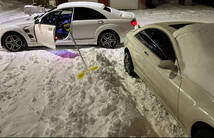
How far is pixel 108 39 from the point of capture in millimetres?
6926

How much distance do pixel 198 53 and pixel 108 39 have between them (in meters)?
4.23

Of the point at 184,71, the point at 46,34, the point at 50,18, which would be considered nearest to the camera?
the point at 184,71

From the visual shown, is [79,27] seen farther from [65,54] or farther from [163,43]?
[163,43]

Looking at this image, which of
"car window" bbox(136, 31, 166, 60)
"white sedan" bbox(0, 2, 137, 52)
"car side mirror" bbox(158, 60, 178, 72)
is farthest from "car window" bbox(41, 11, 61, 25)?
"car side mirror" bbox(158, 60, 178, 72)

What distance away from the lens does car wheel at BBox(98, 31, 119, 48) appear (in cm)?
684

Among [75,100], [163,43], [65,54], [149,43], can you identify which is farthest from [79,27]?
[163,43]

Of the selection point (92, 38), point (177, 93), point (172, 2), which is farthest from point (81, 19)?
point (172, 2)

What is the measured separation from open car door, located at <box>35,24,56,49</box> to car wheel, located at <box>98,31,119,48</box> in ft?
5.43

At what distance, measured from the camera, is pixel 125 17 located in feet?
22.2

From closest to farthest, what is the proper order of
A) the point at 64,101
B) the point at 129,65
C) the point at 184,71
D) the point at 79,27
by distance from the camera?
the point at 184,71 → the point at 64,101 → the point at 129,65 → the point at 79,27

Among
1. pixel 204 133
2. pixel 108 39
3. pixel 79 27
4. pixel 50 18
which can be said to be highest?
pixel 50 18

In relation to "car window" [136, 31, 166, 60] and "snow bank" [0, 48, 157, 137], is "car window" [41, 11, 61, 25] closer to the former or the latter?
"snow bank" [0, 48, 157, 137]

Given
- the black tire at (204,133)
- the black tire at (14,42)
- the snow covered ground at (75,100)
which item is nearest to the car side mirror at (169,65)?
the black tire at (204,133)

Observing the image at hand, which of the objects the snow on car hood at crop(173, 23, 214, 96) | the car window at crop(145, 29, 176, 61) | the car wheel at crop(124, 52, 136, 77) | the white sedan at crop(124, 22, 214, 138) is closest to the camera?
the white sedan at crop(124, 22, 214, 138)
